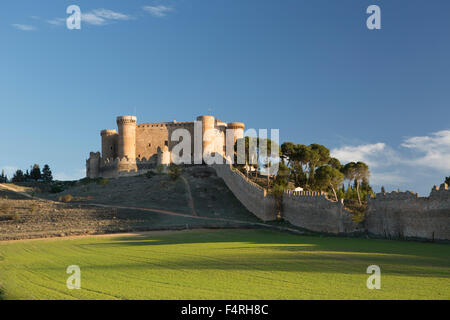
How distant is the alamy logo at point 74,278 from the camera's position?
1180 centimetres

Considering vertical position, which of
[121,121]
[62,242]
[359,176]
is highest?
[121,121]

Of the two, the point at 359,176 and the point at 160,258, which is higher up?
the point at 359,176

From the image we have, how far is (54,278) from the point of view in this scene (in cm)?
1351

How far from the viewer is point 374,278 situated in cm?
1145

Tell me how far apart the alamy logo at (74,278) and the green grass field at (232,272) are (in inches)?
6.5

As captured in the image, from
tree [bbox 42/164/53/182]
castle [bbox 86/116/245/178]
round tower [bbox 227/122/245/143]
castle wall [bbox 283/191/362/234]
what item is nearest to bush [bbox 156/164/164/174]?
castle [bbox 86/116/245/178]

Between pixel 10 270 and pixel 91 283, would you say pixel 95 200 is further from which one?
pixel 91 283

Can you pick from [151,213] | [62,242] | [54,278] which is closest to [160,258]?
[54,278]

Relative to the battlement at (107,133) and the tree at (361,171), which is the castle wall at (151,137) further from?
the tree at (361,171)

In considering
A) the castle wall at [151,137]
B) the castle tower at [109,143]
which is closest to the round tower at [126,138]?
the castle wall at [151,137]

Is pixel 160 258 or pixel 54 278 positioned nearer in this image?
pixel 54 278

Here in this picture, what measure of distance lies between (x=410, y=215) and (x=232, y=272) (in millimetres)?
14038
